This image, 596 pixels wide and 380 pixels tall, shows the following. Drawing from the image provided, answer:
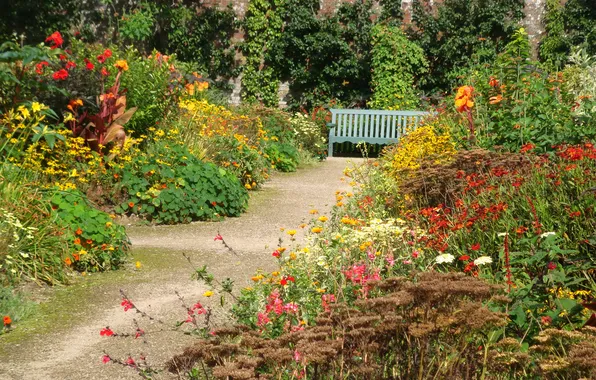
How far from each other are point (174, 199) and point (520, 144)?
3367 mm

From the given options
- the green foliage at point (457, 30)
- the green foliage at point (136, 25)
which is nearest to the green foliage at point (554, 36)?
the green foliage at point (457, 30)

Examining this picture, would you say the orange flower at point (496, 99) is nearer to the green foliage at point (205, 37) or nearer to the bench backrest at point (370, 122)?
the bench backrest at point (370, 122)

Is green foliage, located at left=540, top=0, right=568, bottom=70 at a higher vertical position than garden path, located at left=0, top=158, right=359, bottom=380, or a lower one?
higher

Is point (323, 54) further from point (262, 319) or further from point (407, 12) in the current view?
point (262, 319)

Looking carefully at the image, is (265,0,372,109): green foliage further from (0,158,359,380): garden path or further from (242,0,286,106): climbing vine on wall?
(0,158,359,380): garden path

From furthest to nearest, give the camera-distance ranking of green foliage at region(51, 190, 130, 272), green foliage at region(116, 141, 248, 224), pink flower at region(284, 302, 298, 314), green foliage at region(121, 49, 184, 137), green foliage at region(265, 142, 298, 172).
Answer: green foliage at region(265, 142, 298, 172), green foliage at region(121, 49, 184, 137), green foliage at region(116, 141, 248, 224), green foliage at region(51, 190, 130, 272), pink flower at region(284, 302, 298, 314)

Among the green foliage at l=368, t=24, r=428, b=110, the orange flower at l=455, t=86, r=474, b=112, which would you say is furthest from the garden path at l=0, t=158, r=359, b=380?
the green foliage at l=368, t=24, r=428, b=110

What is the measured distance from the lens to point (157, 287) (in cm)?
636

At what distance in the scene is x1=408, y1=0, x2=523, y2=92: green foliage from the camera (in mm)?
17672

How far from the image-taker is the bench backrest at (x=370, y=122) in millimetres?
15750

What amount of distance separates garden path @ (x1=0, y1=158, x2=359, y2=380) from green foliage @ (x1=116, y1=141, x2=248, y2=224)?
192 millimetres

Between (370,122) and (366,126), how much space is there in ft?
1.40

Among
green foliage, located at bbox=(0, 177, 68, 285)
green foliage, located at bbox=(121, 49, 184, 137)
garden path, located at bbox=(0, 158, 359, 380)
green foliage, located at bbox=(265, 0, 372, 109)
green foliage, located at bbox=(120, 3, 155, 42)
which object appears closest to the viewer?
garden path, located at bbox=(0, 158, 359, 380)

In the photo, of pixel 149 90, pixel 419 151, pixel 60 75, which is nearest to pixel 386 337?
pixel 419 151
